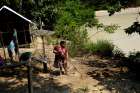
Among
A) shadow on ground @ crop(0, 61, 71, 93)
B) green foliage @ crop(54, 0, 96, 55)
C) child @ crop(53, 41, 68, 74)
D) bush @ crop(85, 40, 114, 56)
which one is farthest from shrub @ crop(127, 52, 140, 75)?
shadow on ground @ crop(0, 61, 71, 93)

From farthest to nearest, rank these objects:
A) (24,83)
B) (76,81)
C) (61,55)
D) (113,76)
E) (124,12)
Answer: (124,12), (113,76), (76,81), (61,55), (24,83)

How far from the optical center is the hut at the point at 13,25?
1992 cm

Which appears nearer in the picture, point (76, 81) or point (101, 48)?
point (76, 81)

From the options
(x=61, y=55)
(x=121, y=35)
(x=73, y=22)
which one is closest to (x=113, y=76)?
(x=61, y=55)

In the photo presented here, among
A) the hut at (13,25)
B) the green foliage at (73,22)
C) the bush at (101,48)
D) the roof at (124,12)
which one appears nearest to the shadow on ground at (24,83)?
the green foliage at (73,22)

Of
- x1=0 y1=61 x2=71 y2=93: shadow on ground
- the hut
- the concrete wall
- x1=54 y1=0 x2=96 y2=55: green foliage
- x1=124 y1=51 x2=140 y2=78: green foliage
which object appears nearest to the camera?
x1=0 y1=61 x2=71 y2=93: shadow on ground

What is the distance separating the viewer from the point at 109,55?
1977 centimetres

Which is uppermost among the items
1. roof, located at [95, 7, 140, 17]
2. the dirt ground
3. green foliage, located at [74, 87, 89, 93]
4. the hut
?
roof, located at [95, 7, 140, 17]

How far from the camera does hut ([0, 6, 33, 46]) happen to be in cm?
1992

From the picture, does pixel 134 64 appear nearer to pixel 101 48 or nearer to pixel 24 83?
pixel 101 48

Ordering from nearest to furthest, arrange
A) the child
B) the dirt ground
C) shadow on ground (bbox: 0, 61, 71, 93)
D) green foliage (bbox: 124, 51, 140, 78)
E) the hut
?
shadow on ground (bbox: 0, 61, 71, 93) < the dirt ground < the child < green foliage (bbox: 124, 51, 140, 78) < the hut

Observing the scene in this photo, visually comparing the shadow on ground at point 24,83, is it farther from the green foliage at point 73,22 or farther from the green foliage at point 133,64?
the green foliage at point 73,22

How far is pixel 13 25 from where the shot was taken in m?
20.8

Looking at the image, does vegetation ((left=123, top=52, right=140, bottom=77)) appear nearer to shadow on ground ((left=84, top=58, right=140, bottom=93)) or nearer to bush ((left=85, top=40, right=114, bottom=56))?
shadow on ground ((left=84, top=58, right=140, bottom=93))
